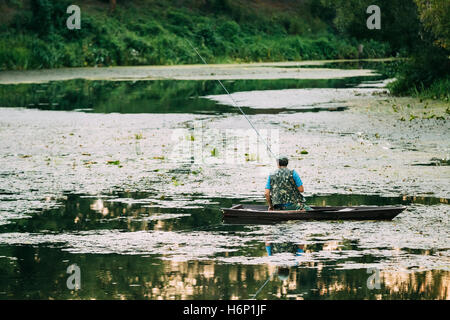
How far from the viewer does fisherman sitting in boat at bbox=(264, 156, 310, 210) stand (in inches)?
517

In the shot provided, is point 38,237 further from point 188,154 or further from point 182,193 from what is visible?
point 188,154

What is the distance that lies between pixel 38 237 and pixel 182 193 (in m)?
3.83

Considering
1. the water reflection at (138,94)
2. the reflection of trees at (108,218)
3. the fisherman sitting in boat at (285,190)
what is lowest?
the reflection of trees at (108,218)

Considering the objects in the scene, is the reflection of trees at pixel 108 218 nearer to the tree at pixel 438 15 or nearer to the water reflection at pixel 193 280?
the water reflection at pixel 193 280

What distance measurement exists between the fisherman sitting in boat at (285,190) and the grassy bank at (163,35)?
44288mm

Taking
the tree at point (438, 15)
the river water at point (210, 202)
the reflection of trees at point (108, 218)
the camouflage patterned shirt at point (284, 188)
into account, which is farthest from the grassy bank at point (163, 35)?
the camouflage patterned shirt at point (284, 188)

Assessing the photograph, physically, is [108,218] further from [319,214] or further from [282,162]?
[319,214]

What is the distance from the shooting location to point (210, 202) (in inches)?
587

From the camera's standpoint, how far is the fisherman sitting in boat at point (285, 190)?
43.1ft

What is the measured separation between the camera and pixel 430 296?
9156 millimetres

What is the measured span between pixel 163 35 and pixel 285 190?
191 feet

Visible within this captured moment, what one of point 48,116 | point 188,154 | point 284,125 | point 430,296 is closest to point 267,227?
point 430,296

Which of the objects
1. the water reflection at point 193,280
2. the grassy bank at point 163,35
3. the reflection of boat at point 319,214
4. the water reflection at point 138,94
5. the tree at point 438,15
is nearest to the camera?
the water reflection at point 193,280

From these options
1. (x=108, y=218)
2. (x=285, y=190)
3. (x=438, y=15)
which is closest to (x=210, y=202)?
(x=108, y=218)
